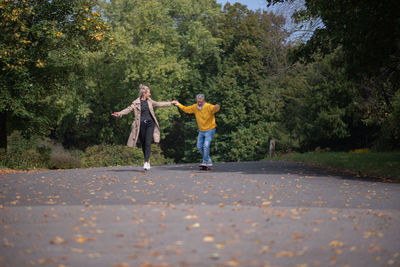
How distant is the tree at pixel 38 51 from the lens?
20594 mm

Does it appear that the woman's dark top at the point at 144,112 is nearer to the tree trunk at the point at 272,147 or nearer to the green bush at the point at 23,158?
the green bush at the point at 23,158

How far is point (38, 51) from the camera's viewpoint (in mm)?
21391

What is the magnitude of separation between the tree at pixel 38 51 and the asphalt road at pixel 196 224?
1051 centimetres

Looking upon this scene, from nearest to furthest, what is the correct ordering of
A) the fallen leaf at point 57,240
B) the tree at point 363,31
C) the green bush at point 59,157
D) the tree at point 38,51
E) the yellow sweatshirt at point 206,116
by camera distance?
the fallen leaf at point 57,240
the tree at point 363,31
the yellow sweatshirt at point 206,116
the tree at point 38,51
the green bush at point 59,157

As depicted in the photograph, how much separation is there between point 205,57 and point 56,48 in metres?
23.2

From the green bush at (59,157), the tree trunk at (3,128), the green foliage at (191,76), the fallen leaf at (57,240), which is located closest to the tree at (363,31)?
the green foliage at (191,76)

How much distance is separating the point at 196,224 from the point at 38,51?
1692cm

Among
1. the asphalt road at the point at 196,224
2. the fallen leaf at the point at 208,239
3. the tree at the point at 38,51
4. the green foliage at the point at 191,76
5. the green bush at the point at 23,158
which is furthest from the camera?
the green bush at the point at 23,158

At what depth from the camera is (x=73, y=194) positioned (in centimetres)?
988

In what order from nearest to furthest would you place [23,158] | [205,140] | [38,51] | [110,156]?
[205,140] < [38,51] < [23,158] < [110,156]

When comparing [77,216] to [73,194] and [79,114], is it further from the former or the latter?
[79,114]

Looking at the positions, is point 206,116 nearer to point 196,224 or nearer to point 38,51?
point 196,224

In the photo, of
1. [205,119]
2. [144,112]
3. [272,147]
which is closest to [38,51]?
[144,112]

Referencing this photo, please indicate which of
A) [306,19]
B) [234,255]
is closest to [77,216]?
[234,255]
